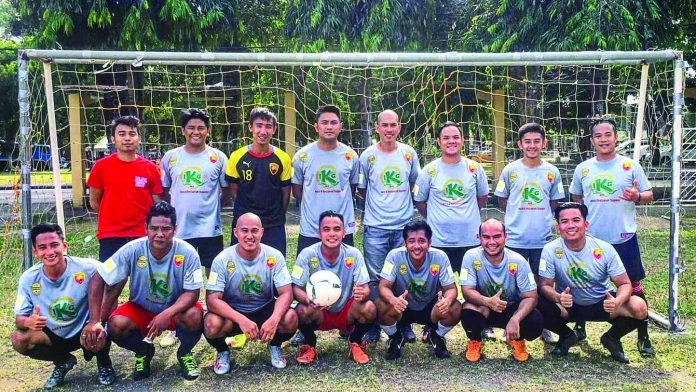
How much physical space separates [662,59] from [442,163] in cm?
190

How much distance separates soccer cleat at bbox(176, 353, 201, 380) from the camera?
3.66m

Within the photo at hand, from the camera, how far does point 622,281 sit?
3873mm

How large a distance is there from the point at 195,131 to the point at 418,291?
1.96 m

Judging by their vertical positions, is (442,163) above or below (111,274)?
above

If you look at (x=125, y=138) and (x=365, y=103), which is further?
(x=365, y=103)

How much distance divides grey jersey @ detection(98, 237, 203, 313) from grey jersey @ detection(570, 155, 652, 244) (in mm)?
2782

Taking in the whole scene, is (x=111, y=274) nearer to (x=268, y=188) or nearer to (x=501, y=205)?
(x=268, y=188)

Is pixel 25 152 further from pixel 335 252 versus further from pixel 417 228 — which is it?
pixel 417 228

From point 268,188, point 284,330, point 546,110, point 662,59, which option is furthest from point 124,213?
point 546,110

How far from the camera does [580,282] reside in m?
3.96

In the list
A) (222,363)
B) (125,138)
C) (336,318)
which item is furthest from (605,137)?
(125,138)

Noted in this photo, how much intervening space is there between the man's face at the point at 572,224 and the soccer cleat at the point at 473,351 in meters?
0.92

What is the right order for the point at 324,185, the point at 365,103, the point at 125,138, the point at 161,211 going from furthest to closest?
the point at 365,103, the point at 324,185, the point at 125,138, the point at 161,211

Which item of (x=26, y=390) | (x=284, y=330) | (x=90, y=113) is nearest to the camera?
(x=26, y=390)
